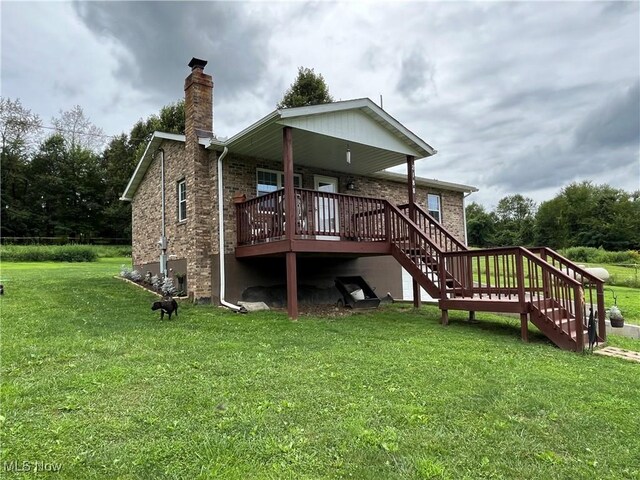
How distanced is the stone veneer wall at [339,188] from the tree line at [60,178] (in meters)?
27.1

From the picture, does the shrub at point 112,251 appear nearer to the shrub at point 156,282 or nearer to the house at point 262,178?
the house at point 262,178

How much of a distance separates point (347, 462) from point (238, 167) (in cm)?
869

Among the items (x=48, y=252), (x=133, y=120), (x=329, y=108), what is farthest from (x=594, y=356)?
(x=133, y=120)

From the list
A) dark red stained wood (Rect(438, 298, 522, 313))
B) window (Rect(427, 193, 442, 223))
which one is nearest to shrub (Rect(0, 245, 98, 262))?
window (Rect(427, 193, 442, 223))

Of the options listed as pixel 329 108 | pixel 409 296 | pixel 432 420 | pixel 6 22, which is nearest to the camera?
pixel 432 420

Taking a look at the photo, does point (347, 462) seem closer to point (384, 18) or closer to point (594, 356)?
point (594, 356)

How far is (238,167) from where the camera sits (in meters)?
10.6

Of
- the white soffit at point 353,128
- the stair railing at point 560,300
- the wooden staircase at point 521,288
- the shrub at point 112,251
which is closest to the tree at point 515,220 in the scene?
the shrub at point 112,251

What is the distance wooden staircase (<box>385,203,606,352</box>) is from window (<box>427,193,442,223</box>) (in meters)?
6.36

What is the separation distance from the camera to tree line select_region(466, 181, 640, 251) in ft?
148

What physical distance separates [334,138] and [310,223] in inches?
80.1

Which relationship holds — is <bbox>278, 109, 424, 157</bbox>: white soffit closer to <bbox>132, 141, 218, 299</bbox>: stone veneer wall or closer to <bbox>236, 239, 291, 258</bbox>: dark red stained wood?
<bbox>236, 239, 291, 258</bbox>: dark red stained wood

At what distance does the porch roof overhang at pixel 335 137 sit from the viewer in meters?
8.80

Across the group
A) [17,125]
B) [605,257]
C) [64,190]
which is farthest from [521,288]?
[17,125]
